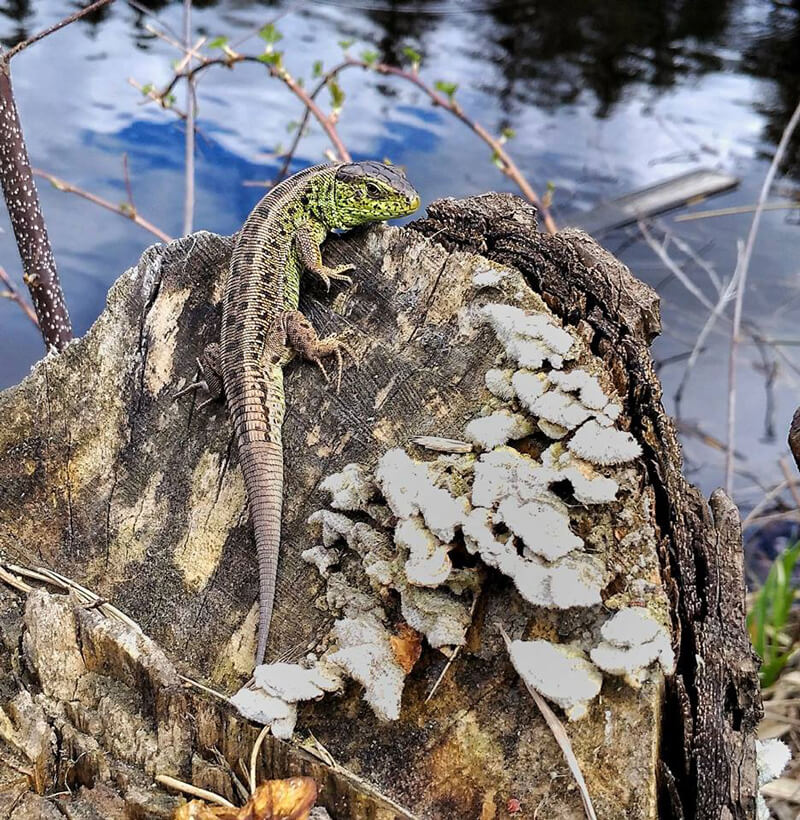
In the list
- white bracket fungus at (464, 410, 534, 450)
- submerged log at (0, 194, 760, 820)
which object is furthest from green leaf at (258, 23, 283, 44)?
white bracket fungus at (464, 410, 534, 450)

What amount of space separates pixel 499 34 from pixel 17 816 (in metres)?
7.20

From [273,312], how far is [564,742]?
48.2 inches

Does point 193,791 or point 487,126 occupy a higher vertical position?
point 193,791

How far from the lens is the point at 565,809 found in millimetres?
1387

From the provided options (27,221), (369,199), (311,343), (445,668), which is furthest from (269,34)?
(445,668)

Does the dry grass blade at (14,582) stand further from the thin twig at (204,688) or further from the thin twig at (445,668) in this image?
the thin twig at (445,668)

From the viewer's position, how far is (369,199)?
2314 millimetres

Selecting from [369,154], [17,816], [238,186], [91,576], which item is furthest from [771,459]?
[17,816]

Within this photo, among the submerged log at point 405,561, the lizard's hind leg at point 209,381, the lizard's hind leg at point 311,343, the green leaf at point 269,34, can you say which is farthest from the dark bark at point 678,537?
the green leaf at point 269,34

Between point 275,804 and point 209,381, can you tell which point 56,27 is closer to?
point 209,381

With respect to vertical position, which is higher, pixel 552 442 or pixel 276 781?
pixel 552 442

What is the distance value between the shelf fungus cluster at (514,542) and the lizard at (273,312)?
0.13m

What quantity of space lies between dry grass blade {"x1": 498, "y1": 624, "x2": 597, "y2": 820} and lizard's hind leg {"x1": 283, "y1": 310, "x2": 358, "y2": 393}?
77 centimetres

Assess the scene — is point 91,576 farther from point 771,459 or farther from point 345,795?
point 771,459
